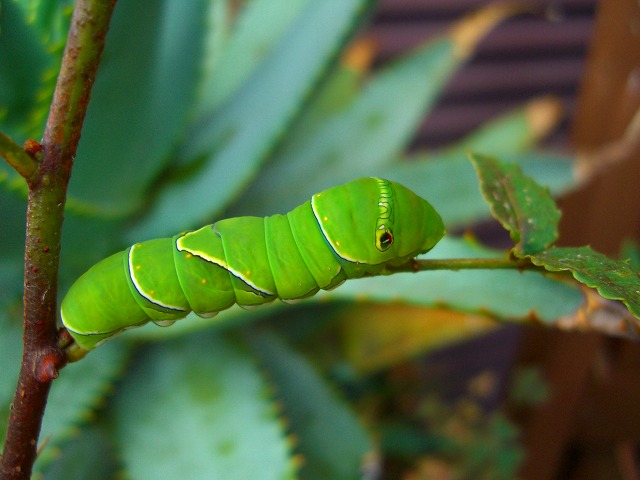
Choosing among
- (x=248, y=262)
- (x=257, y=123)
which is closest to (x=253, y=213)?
(x=257, y=123)

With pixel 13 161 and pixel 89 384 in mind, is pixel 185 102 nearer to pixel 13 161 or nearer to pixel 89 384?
pixel 89 384

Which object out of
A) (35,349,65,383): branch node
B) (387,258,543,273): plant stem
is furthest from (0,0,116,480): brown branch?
(387,258,543,273): plant stem

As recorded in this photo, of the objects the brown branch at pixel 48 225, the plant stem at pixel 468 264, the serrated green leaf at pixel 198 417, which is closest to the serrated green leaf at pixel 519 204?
the plant stem at pixel 468 264

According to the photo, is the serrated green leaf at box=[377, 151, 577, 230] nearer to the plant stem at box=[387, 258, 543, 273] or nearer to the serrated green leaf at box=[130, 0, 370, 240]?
the serrated green leaf at box=[130, 0, 370, 240]

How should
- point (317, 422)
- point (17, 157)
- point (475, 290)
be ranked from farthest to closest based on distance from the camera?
1. point (317, 422)
2. point (475, 290)
3. point (17, 157)

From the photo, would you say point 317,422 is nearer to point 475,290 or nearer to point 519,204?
point 475,290

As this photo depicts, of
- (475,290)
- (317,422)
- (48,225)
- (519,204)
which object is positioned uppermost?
(48,225)
